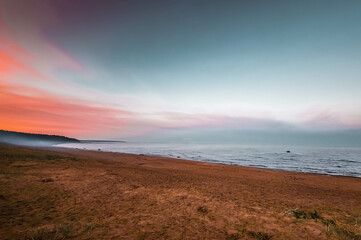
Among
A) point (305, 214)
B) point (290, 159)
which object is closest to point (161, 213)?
point (305, 214)

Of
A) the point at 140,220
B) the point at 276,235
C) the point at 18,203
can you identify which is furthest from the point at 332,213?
the point at 18,203

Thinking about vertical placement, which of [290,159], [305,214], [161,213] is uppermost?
[305,214]

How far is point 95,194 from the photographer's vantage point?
10531 millimetres

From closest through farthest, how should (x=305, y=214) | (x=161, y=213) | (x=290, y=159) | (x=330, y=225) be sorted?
(x=330, y=225) < (x=161, y=213) < (x=305, y=214) < (x=290, y=159)

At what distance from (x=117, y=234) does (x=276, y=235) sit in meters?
5.96

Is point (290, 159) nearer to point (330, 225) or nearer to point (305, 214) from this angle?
point (305, 214)

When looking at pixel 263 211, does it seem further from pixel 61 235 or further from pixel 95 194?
pixel 95 194

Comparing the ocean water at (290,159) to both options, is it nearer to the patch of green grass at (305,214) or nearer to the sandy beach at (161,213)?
the sandy beach at (161,213)

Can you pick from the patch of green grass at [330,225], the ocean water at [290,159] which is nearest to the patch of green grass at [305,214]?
the patch of green grass at [330,225]

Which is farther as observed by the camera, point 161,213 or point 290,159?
point 290,159

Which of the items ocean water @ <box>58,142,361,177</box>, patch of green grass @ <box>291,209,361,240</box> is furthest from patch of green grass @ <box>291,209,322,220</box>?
ocean water @ <box>58,142,361,177</box>

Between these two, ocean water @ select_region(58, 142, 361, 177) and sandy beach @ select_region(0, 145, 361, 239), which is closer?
sandy beach @ select_region(0, 145, 361, 239)

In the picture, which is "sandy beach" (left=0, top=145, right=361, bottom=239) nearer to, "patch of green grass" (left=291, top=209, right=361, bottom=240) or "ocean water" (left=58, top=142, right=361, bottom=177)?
"patch of green grass" (left=291, top=209, right=361, bottom=240)

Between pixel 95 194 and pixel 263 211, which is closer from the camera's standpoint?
pixel 263 211
